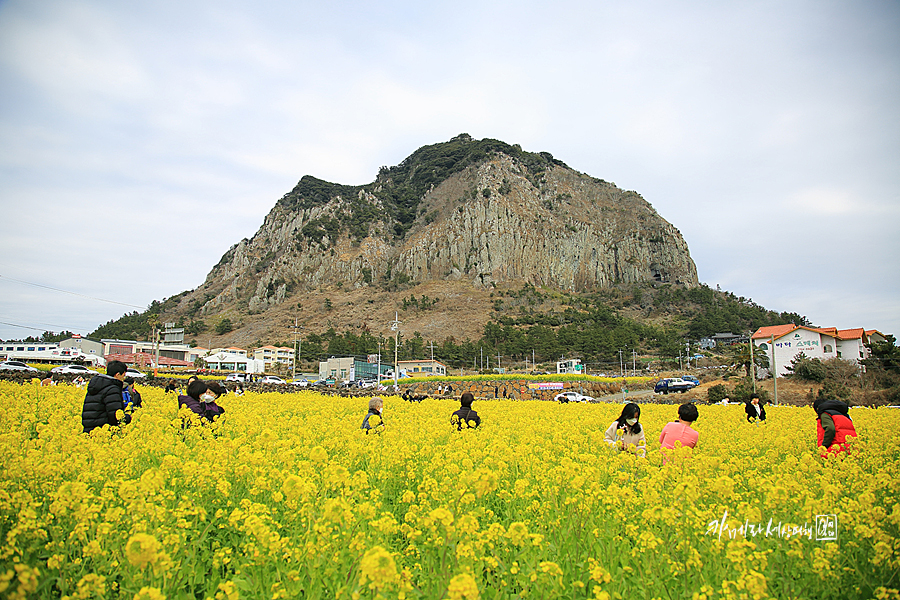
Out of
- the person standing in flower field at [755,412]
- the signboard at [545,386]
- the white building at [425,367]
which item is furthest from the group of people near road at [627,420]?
the white building at [425,367]

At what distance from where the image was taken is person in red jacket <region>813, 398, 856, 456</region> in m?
6.84

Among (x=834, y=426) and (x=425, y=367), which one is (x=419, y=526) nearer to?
(x=834, y=426)

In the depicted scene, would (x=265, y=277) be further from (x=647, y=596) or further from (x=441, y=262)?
(x=647, y=596)

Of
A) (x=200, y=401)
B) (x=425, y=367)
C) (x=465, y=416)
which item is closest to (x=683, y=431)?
(x=465, y=416)

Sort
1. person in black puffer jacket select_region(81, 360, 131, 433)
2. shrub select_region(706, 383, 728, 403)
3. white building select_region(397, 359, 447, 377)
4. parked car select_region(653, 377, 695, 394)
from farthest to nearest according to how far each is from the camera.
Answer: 1. white building select_region(397, 359, 447, 377)
2. parked car select_region(653, 377, 695, 394)
3. shrub select_region(706, 383, 728, 403)
4. person in black puffer jacket select_region(81, 360, 131, 433)

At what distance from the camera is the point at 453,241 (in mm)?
141125

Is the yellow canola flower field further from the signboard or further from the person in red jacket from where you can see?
the signboard

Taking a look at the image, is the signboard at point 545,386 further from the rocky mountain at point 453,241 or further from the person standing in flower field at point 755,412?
the rocky mountain at point 453,241

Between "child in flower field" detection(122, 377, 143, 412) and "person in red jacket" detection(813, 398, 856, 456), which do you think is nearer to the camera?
"person in red jacket" detection(813, 398, 856, 456)

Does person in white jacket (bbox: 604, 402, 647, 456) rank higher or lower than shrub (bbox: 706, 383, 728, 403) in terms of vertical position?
higher

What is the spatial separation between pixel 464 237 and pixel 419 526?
454 feet

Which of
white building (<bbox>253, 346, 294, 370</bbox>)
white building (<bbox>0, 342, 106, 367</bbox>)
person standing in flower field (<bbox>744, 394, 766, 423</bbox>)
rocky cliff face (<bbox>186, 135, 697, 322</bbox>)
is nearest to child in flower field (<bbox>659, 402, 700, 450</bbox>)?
person standing in flower field (<bbox>744, 394, 766, 423</bbox>)

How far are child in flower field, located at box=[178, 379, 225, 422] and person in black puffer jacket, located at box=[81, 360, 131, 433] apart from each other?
1.09 m

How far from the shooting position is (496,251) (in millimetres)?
138000
